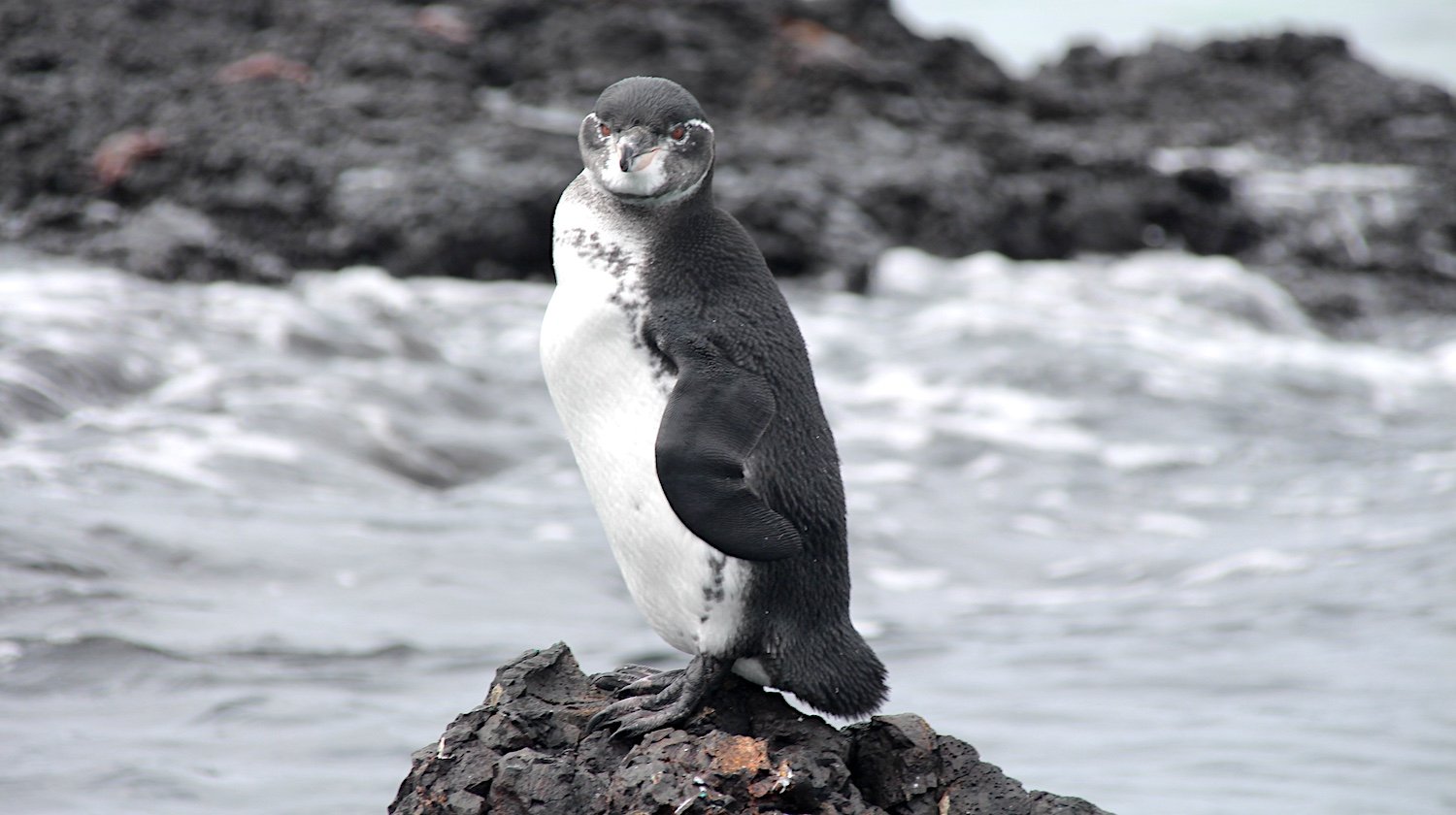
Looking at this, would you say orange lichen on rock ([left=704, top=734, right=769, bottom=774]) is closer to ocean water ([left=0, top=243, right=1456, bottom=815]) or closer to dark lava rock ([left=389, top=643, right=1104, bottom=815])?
dark lava rock ([left=389, top=643, right=1104, bottom=815])

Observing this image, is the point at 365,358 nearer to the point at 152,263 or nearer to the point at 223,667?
the point at 152,263

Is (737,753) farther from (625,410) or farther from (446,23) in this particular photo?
(446,23)

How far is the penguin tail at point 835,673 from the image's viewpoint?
3.41 m

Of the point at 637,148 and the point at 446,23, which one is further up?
the point at 446,23

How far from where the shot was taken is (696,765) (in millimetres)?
3072

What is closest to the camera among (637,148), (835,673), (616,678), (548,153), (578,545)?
(637,148)

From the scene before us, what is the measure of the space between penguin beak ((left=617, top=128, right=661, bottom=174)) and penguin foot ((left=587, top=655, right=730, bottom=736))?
109 centimetres

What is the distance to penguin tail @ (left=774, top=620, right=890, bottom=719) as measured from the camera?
3408 millimetres

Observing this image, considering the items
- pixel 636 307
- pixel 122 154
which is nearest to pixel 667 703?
pixel 636 307

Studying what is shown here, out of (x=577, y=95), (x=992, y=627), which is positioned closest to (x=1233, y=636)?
(x=992, y=627)

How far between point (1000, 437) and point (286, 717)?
294 inches

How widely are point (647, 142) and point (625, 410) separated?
0.59m

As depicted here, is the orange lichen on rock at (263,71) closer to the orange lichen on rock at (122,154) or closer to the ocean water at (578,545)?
the orange lichen on rock at (122,154)

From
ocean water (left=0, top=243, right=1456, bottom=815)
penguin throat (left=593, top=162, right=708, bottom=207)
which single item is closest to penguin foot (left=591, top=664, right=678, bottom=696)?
penguin throat (left=593, top=162, right=708, bottom=207)
